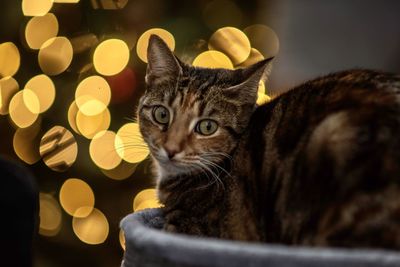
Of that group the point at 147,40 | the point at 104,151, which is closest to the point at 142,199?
the point at 104,151

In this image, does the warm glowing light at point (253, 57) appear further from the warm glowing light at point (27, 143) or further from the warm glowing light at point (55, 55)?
the warm glowing light at point (27, 143)

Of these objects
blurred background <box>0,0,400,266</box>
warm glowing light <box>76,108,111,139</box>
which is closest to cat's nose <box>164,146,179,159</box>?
blurred background <box>0,0,400,266</box>

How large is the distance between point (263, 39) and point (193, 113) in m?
0.83

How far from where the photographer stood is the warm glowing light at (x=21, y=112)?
182cm

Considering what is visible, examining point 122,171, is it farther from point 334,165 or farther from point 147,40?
point 334,165

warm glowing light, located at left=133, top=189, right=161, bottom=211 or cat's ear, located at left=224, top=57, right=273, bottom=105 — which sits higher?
cat's ear, located at left=224, top=57, right=273, bottom=105

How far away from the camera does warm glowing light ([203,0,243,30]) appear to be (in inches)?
71.8

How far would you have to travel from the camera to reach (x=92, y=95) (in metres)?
1.84

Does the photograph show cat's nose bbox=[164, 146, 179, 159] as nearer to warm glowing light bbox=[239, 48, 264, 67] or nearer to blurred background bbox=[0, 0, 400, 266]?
blurred background bbox=[0, 0, 400, 266]

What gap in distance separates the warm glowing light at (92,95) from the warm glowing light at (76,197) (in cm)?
26

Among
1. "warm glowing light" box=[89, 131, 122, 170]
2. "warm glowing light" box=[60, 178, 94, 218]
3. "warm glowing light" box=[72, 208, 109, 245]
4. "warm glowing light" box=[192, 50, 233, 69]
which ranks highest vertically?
"warm glowing light" box=[192, 50, 233, 69]

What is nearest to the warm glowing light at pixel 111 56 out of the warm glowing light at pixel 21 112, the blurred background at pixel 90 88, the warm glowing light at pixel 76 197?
the blurred background at pixel 90 88

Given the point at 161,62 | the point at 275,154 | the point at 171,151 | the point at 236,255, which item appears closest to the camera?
the point at 236,255

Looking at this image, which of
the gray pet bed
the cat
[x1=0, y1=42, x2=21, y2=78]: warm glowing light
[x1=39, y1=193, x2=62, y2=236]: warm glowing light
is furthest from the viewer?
[x1=39, y1=193, x2=62, y2=236]: warm glowing light
